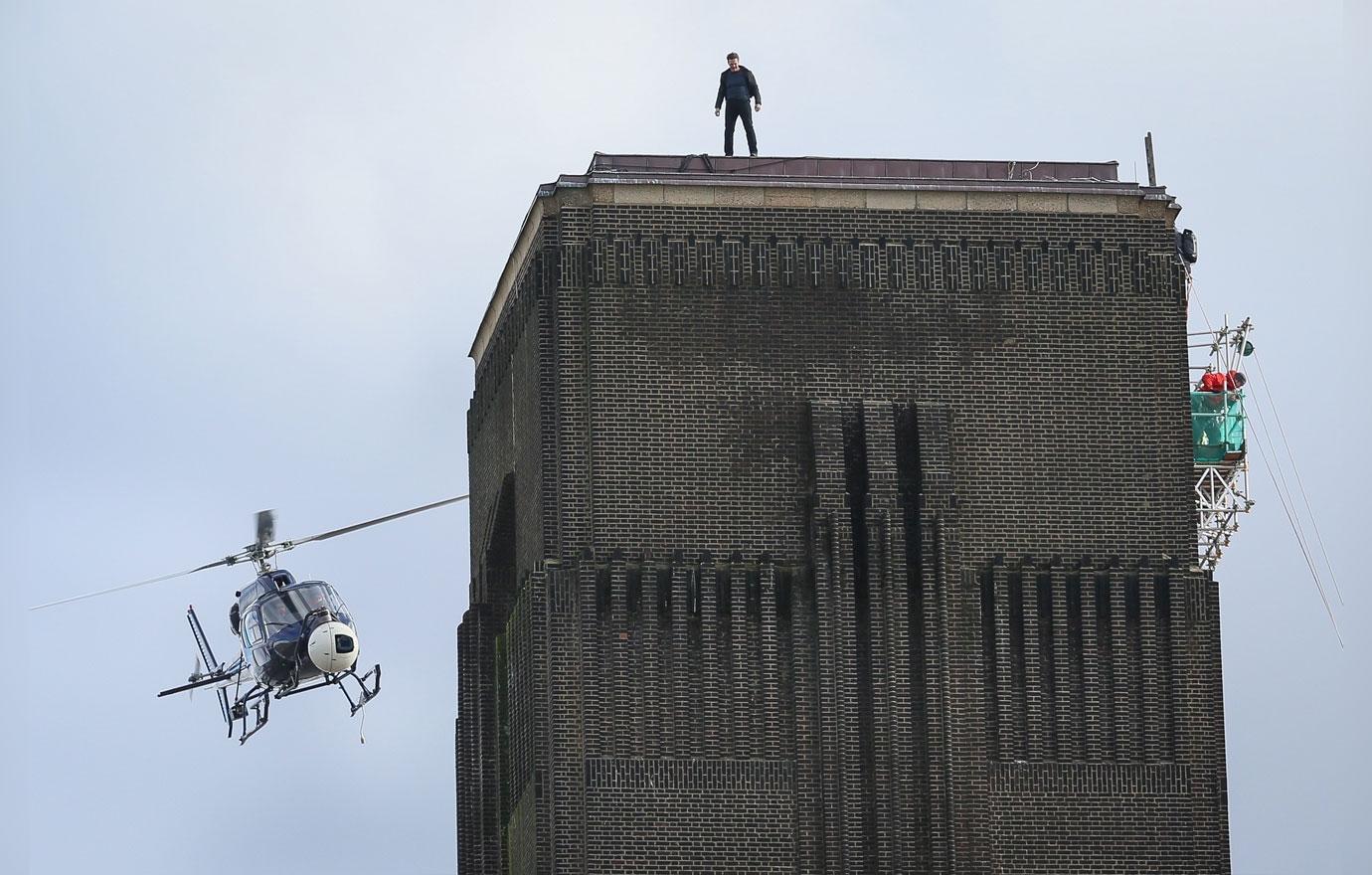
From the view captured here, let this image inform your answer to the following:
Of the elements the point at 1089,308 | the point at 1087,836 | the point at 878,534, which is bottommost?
the point at 1087,836

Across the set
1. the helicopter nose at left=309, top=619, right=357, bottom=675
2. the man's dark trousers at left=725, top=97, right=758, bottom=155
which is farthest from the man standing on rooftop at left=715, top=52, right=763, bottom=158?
the helicopter nose at left=309, top=619, right=357, bottom=675

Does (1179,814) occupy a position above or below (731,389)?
below

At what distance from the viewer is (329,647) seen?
72.7m

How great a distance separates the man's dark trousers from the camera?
62406 mm

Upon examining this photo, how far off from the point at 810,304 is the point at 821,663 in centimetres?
599

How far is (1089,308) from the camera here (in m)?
61.5

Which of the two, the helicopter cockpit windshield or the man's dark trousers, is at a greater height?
the man's dark trousers

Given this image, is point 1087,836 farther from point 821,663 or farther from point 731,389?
→ point 731,389

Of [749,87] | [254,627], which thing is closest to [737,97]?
[749,87]

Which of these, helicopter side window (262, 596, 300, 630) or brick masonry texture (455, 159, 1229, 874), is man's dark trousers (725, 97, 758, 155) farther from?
helicopter side window (262, 596, 300, 630)

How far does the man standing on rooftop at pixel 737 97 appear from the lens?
62344 millimetres

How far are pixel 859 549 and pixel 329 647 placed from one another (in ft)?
53.1

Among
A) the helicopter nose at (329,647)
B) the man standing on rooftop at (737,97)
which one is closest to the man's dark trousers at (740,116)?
the man standing on rooftop at (737,97)

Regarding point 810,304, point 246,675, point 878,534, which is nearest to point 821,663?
point 878,534
